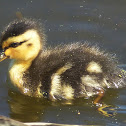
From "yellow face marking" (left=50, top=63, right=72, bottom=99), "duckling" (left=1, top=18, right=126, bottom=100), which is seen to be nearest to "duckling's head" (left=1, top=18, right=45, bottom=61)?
"duckling" (left=1, top=18, right=126, bottom=100)

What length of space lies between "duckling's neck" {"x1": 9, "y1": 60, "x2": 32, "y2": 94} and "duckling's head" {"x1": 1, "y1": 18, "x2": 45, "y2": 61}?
5 centimetres

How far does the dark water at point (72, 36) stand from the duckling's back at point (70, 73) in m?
0.10

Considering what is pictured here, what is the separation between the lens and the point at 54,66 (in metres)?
3.29

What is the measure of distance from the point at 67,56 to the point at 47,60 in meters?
0.16

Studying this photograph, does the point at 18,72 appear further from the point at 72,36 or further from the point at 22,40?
the point at 72,36

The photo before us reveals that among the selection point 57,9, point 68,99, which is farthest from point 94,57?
point 57,9

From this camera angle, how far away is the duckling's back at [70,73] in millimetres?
3281

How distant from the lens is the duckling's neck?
11.3ft

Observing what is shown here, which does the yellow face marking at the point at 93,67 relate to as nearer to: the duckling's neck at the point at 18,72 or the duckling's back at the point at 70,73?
the duckling's back at the point at 70,73

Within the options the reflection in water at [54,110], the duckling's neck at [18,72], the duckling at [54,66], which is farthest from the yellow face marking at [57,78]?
the duckling's neck at [18,72]

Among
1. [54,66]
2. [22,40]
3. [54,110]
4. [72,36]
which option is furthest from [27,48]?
[72,36]

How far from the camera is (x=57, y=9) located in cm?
441

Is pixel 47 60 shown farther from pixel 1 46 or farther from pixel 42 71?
pixel 1 46

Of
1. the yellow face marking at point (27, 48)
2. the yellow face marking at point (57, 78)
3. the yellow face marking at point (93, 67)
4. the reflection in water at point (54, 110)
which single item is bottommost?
the reflection in water at point (54, 110)
